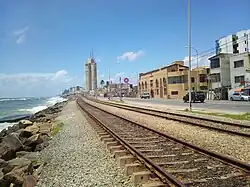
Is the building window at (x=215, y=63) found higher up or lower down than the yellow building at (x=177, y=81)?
higher up

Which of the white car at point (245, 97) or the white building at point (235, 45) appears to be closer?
the white car at point (245, 97)

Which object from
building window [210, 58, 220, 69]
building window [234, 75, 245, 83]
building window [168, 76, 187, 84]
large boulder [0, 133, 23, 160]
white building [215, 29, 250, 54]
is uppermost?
white building [215, 29, 250, 54]

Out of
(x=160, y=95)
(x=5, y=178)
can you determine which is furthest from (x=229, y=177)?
(x=160, y=95)

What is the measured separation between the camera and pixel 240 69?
6128cm

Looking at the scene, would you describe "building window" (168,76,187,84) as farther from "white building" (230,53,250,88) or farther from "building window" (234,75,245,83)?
"building window" (234,75,245,83)

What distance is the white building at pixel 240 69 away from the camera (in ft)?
194

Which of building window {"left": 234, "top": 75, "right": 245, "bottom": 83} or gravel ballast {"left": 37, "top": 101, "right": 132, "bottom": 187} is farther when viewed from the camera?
building window {"left": 234, "top": 75, "right": 245, "bottom": 83}

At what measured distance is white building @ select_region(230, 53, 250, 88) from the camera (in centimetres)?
5917

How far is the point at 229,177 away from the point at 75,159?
5.52 m

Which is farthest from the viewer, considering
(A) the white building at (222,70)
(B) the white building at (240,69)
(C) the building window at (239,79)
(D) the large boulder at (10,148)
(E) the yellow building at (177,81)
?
(E) the yellow building at (177,81)

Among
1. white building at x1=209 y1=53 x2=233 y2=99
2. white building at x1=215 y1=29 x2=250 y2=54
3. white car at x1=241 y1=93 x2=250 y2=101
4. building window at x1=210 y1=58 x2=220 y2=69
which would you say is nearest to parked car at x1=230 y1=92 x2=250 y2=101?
white car at x1=241 y1=93 x2=250 y2=101

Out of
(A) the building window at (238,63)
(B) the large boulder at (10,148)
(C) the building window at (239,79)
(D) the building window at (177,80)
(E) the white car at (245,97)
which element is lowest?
(B) the large boulder at (10,148)

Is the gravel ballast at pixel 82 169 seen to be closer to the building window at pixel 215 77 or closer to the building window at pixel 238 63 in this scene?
the building window at pixel 238 63

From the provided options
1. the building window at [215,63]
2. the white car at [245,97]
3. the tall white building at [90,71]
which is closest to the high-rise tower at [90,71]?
the tall white building at [90,71]
